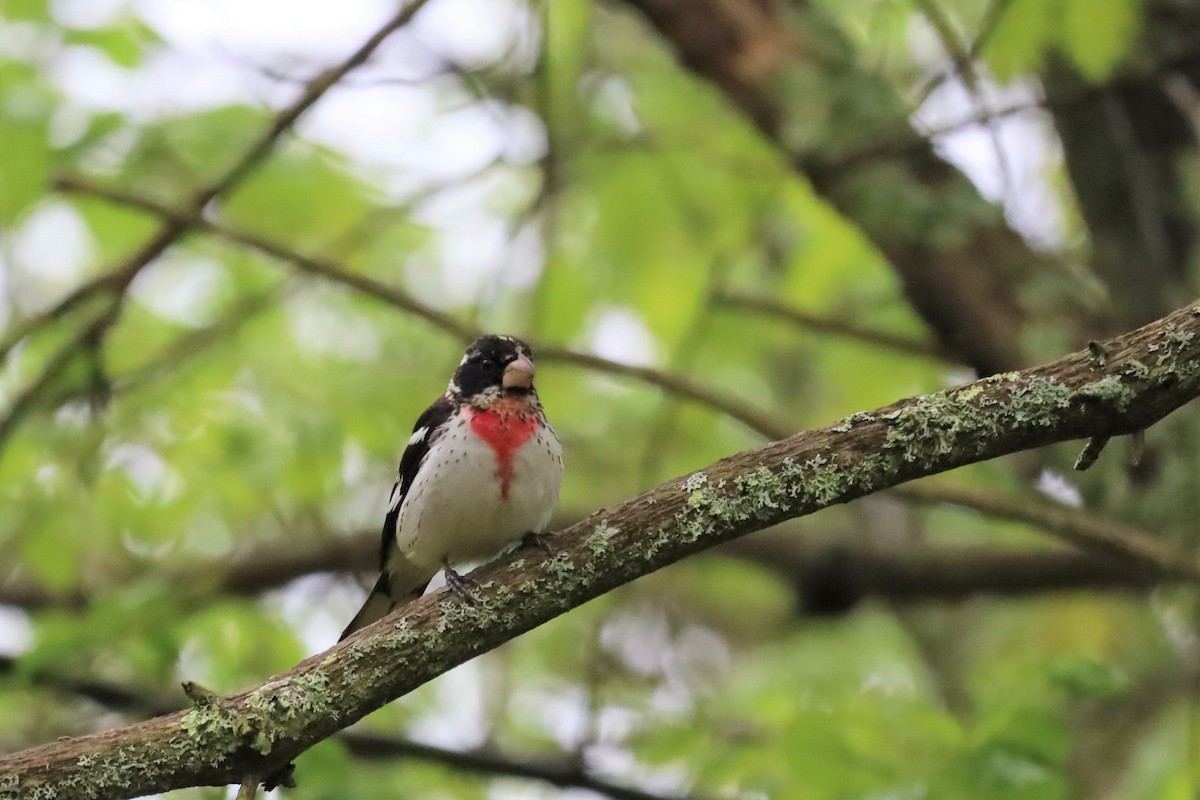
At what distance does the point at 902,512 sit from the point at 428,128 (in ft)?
11.2

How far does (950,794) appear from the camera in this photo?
324 cm

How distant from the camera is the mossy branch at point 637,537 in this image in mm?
2641

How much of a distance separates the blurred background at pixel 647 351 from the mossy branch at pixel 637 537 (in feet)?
2.74

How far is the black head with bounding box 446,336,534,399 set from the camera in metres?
4.19

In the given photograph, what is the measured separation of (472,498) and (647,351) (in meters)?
3.19

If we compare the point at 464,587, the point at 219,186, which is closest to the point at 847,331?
the point at 219,186

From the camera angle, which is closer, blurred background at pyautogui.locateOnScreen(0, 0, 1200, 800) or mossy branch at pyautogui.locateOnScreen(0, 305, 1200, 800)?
mossy branch at pyautogui.locateOnScreen(0, 305, 1200, 800)

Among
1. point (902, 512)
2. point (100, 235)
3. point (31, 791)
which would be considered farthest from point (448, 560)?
point (902, 512)

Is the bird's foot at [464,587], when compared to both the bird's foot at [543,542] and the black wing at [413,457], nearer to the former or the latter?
the bird's foot at [543,542]

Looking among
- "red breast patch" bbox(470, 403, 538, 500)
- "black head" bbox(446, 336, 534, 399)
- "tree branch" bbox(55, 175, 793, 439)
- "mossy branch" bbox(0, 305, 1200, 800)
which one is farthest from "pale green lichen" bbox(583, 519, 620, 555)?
"tree branch" bbox(55, 175, 793, 439)

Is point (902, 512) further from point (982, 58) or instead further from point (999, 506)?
point (982, 58)

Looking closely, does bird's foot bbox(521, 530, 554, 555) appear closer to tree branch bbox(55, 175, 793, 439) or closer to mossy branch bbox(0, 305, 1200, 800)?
mossy branch bbox(0, 305, 1200, 800)

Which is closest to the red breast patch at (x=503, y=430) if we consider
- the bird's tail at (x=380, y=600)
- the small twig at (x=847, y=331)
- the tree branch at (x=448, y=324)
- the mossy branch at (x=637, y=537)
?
the tree branch at (x=448, y=324)

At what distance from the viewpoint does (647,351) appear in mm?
6992
